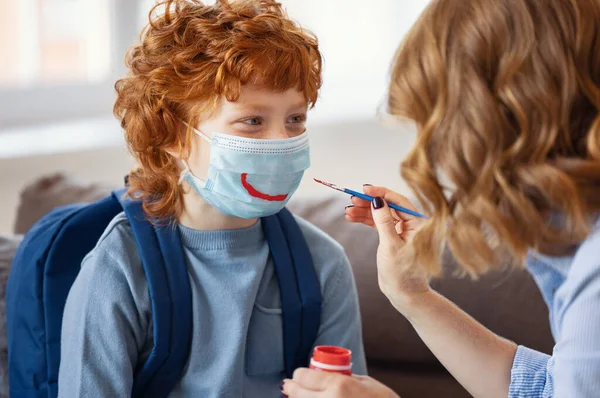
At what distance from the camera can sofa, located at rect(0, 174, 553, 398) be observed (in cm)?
180

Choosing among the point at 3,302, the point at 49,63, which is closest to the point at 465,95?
the point at 3,302

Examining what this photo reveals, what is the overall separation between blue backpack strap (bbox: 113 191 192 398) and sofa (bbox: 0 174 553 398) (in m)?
0.45

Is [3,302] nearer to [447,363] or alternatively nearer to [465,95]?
[447,363]

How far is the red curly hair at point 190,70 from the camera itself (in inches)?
56.0

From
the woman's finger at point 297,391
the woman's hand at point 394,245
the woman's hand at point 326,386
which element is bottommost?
the woman's finger at point 297,391

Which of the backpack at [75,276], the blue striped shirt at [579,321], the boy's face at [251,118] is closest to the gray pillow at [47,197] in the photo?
the backpack at [75,276]

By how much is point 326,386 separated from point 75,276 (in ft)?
2.11

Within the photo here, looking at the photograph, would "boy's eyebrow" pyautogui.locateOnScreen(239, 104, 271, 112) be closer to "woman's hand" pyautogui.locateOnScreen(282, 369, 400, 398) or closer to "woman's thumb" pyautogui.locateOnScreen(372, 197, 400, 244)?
"woman's thumb" pyautogui.locateOnScreen(372, 197, 400, 244)

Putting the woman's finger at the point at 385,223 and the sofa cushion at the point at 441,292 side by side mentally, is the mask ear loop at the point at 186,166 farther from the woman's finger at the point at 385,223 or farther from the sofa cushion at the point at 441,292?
the sofa cushion at the point at 441,292

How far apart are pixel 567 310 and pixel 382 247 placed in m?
0.40

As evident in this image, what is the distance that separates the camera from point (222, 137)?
1.44 metres

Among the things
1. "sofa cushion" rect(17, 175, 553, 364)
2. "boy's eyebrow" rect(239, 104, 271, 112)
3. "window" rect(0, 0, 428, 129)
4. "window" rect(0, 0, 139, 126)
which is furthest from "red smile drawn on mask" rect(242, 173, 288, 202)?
"window" rect(0, 0, 139, 126)

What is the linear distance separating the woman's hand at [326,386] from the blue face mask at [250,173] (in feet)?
1.20

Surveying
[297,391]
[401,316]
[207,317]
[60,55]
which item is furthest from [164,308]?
[60,55]
